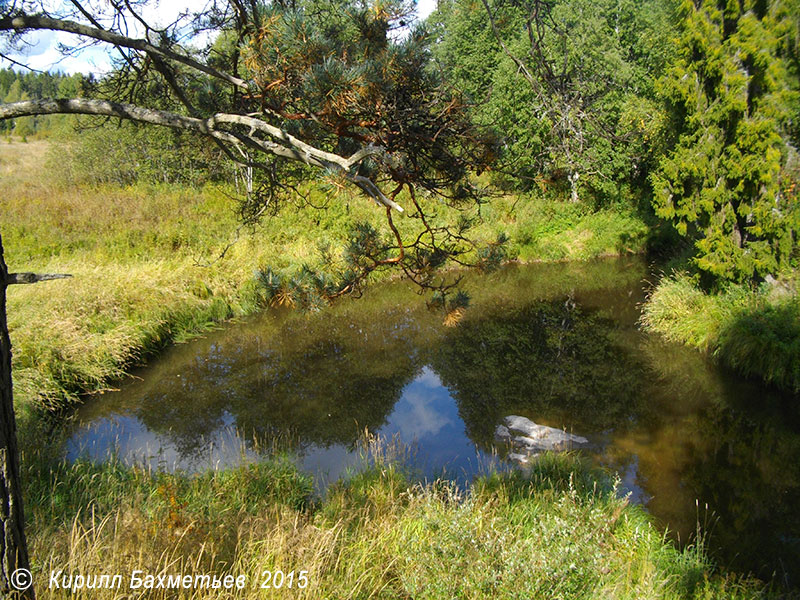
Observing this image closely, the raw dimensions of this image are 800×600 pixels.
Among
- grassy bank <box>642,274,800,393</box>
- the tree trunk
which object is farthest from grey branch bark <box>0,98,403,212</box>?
grassy bank <box>642,274,800,393</box>

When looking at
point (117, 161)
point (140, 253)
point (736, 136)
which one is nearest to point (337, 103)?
point (736, 136)

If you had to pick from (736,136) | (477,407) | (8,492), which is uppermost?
(736,136)

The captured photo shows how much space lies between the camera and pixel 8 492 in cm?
222

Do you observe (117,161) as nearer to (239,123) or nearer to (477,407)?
(477,407)

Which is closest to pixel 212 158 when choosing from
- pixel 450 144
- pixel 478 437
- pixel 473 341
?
pixel 450 144

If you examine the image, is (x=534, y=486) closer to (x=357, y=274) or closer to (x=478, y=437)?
(x=478, y=437)

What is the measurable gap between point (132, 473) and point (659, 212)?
9.44m

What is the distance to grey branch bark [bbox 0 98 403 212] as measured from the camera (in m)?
2.31

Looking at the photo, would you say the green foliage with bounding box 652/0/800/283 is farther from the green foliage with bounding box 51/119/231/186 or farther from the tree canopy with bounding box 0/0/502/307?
the green foliage with bounding box 51/119/231/186

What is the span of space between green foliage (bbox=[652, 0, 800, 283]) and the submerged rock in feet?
15.3

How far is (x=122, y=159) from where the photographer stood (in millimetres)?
18000

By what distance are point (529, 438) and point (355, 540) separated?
354cm

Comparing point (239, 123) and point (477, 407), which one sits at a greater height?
point (239, 123)

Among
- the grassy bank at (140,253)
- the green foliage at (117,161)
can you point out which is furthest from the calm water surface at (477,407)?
the green foliage at (117,161)
